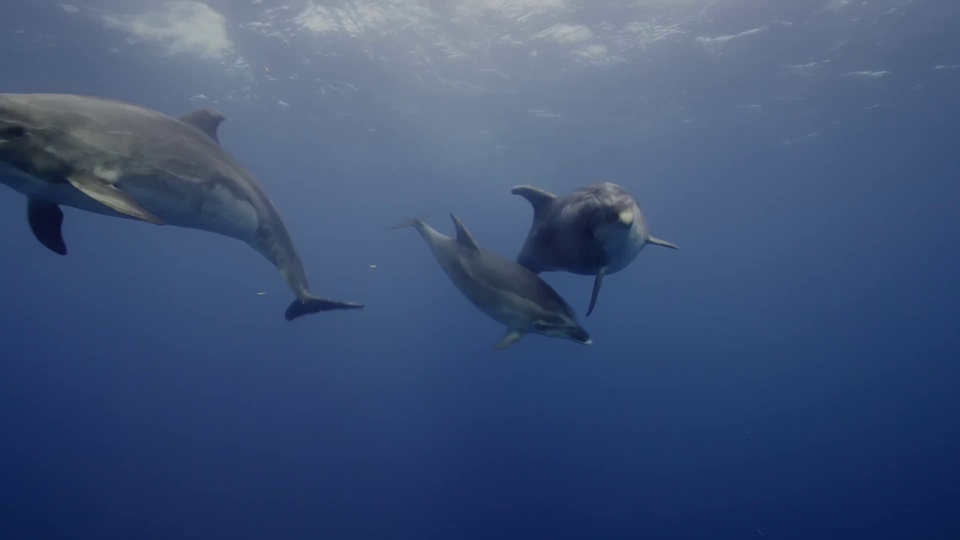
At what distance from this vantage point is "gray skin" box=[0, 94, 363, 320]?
494 centimetres

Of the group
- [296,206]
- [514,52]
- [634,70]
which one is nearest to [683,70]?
[634,70]

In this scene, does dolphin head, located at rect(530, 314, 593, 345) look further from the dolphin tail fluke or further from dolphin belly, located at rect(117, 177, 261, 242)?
dolphin belly, located at rect(117, 177, 261, 242)

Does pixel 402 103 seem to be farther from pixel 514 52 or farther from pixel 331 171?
pixel 331 171

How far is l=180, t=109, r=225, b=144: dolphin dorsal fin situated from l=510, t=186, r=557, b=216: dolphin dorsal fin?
4247 mm

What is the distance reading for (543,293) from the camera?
6.47 metres

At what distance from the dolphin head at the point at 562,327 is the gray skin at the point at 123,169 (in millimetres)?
2598

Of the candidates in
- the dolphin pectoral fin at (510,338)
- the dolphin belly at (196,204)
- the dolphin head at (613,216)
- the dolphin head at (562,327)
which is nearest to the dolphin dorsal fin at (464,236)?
the dolphin pectoral fin at (510,338)

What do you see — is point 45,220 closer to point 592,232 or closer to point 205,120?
point 205,120

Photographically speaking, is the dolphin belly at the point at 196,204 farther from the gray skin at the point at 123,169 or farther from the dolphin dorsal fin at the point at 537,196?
the dolphin dorsal fin at the point at 537,196

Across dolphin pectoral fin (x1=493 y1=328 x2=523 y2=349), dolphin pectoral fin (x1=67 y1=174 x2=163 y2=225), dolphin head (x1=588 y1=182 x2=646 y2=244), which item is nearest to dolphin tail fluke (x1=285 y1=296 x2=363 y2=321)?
dolphin pectoral fin (x1=493 y1=328 x2=523 y2=349)

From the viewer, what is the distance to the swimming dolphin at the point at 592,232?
18.9 ft

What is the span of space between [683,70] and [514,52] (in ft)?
28.2

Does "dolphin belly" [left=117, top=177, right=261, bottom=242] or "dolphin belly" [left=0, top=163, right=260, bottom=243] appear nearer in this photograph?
"dolphin belly" [left=0, top=163, right=260, bottom=243]

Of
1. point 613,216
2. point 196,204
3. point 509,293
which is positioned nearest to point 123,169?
point 196,204
